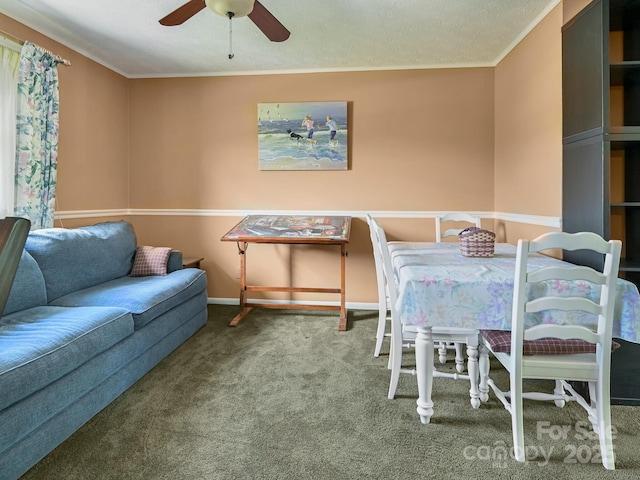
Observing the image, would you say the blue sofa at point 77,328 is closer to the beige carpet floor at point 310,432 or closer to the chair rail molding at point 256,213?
the beige carpet floor at point 310,432

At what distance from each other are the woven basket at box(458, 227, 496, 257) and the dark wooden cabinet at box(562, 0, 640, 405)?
0.53 metres

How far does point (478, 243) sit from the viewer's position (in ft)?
7.14

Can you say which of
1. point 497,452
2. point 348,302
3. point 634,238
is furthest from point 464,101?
point 497,452

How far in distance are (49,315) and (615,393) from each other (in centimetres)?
319

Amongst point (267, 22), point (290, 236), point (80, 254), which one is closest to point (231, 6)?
point (267, 22)

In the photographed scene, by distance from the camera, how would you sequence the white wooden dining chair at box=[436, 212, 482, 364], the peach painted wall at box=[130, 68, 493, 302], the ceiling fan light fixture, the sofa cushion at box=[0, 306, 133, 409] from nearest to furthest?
the sofa cushion at box=[0, 306, 133, 409]
the ceiling fan light fixture
the white wooden dining chair at box=[436, 212, 482, 364]
the peach painted wall at box=[130, 68, 493, 302]

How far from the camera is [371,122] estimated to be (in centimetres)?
377

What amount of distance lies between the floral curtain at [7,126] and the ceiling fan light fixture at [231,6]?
176 cm

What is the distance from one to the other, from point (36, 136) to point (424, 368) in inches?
127

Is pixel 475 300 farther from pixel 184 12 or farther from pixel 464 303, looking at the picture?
pixel 184 12

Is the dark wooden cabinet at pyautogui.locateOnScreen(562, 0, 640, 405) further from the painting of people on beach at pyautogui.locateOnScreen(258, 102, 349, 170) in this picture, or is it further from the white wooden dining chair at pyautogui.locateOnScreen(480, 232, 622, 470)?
the painting of people on beach at pyautogui.locateOnScreen(258, 102, 349, 170)

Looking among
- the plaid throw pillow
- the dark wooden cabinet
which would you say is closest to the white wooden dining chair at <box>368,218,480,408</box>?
the dark wooden cabinet

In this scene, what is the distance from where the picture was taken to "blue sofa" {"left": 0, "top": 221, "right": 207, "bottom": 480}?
1.46m

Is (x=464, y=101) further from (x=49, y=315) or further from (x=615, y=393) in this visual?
(x=49, y=315)
